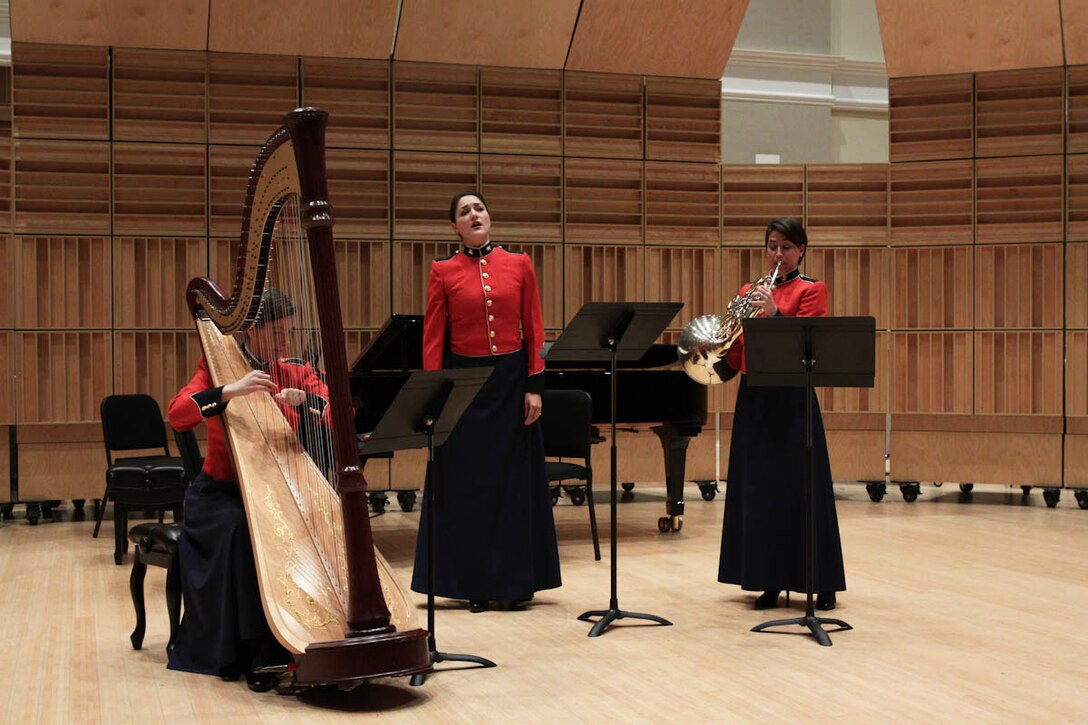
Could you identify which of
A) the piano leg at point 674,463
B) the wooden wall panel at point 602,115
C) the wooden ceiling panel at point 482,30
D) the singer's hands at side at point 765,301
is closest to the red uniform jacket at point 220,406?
the singer's hands at side at point 765,301

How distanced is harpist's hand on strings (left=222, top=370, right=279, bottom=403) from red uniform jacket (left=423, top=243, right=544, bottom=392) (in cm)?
110

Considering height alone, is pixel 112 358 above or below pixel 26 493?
above

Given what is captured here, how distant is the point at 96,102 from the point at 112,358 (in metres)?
1.61

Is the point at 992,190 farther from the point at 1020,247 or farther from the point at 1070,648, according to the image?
the point at 1070,648

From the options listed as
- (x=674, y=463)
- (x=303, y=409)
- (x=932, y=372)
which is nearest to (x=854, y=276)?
(x=932, y=372)

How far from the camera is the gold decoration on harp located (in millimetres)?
3068

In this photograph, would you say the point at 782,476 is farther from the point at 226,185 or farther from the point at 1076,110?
the point at 1076,110

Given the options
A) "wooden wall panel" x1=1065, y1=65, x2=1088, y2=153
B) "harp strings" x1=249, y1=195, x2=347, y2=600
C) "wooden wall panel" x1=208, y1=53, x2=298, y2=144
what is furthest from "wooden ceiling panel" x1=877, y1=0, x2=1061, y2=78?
"harp strings" x1=249, y1=195, x2=347, y2=600

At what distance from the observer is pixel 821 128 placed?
35.1 ft

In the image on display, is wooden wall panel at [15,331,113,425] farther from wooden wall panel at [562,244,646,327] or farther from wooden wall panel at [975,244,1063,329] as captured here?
→ wooden wall panel at [975,244,1063,329]

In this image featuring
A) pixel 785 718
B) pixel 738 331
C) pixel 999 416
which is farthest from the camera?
pixel 999 416

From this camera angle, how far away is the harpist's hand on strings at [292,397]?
135 inches

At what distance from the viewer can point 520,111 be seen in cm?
801

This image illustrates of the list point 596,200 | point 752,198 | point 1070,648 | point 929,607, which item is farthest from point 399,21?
point 1070,648
